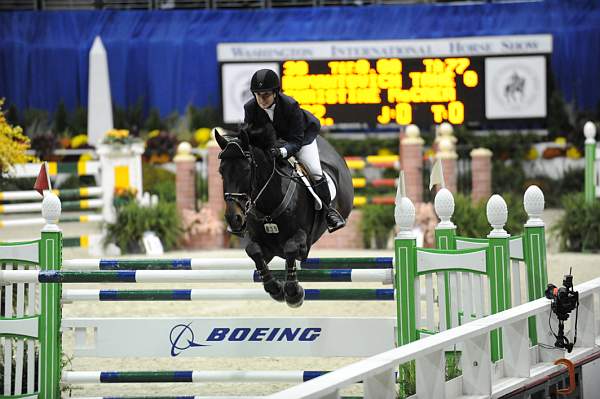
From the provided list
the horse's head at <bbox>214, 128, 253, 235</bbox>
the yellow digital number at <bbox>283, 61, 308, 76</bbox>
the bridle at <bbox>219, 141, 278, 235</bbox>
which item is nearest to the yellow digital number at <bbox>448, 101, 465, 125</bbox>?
the yellow digital number at <bbox>283, 61, 308, 76</bbox>

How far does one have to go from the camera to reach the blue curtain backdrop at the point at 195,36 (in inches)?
719

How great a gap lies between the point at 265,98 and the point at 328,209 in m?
0.65

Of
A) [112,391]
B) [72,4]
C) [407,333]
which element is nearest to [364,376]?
[407,333]

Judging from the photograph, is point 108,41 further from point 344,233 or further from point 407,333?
point 407,333

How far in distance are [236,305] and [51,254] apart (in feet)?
13.0

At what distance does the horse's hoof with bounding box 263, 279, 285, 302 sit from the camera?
4.77m

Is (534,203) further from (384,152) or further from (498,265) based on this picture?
(384,152)

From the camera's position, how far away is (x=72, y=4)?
66.0 feet

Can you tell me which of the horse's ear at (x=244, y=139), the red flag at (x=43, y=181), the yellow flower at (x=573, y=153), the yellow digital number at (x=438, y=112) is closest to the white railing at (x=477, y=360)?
the horse's ear at (x=244, y=139)

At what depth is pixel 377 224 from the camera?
40.2 ft

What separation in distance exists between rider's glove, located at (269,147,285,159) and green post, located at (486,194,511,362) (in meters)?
0.93

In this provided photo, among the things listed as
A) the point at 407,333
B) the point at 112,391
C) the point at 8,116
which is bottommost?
the point at 112,391

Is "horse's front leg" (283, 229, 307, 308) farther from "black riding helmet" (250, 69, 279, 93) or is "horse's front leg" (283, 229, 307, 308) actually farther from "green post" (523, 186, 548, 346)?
"green post" (523, 186, 548, 346)

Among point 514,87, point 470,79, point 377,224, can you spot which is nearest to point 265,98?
point 377,224
